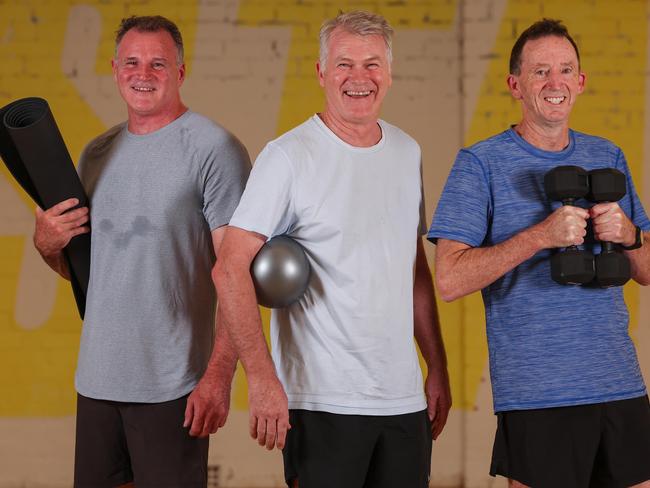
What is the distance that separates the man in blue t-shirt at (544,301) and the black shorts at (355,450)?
8.3 inches

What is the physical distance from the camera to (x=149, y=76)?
2.12 metres

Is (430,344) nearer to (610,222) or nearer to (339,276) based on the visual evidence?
(339,276)

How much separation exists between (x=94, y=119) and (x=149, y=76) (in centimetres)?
191

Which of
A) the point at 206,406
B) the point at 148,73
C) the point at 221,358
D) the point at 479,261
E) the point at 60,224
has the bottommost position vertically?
the point at 206,406

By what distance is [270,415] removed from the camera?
176cm

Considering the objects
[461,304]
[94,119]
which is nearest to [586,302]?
[461,304]

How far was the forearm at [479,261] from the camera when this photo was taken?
71.7 inches

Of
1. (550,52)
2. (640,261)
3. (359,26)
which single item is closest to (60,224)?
(359,26)

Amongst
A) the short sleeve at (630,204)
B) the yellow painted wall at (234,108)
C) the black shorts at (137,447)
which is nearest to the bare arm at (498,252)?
the short sleeve at (630,204)

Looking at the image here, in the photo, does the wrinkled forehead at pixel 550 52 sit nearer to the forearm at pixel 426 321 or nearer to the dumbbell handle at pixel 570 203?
the dumbbell handle at pixel 570 203

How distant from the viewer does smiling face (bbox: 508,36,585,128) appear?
1.96 metres

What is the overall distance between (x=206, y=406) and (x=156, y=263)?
1.19 feet

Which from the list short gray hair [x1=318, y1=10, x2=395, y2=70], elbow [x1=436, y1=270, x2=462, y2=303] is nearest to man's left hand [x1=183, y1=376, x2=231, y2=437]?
elbow [x1=436, y1=270, x2=462, y2=303]

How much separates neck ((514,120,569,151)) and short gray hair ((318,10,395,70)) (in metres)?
0.38
